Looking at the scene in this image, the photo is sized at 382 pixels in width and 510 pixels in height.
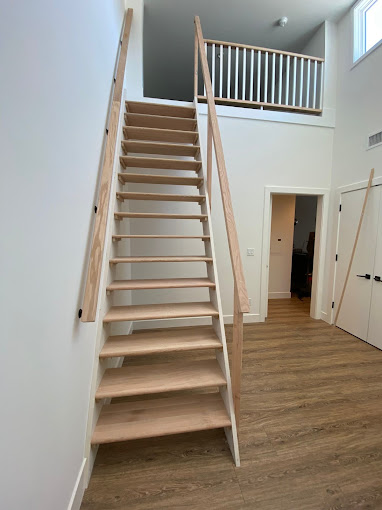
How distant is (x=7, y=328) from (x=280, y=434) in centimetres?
187

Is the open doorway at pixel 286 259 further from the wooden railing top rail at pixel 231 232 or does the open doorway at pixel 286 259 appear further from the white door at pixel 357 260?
the wooden railing top rail at pixel 231 232

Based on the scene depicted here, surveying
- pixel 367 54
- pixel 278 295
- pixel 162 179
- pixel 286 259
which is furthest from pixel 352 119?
pixel 278 295

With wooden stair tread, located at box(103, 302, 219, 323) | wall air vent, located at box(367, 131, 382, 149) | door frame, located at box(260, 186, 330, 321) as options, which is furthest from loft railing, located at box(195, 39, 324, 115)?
wooden stair tread, located at box(103, 302, 219, 323)

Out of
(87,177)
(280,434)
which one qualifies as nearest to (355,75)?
(87,177)

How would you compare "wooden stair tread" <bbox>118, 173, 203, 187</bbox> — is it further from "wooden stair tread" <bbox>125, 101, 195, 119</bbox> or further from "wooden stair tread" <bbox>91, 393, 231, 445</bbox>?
"wooden stair tread" <bbox>91, 393, 231, 445</bbox>

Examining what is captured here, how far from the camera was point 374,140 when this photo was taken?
284cm

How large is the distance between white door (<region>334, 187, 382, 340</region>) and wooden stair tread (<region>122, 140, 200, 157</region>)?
2403 millimetres

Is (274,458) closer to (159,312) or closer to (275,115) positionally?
(159,312)

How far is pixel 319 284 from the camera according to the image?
3.65 m

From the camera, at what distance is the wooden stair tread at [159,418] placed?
4.37 feet

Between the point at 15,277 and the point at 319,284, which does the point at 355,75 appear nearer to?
the point at 319,284

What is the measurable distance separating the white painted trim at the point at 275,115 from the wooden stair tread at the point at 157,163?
1186 millimetres

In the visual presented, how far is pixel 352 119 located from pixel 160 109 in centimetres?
279

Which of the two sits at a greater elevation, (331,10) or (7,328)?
(331,10)
